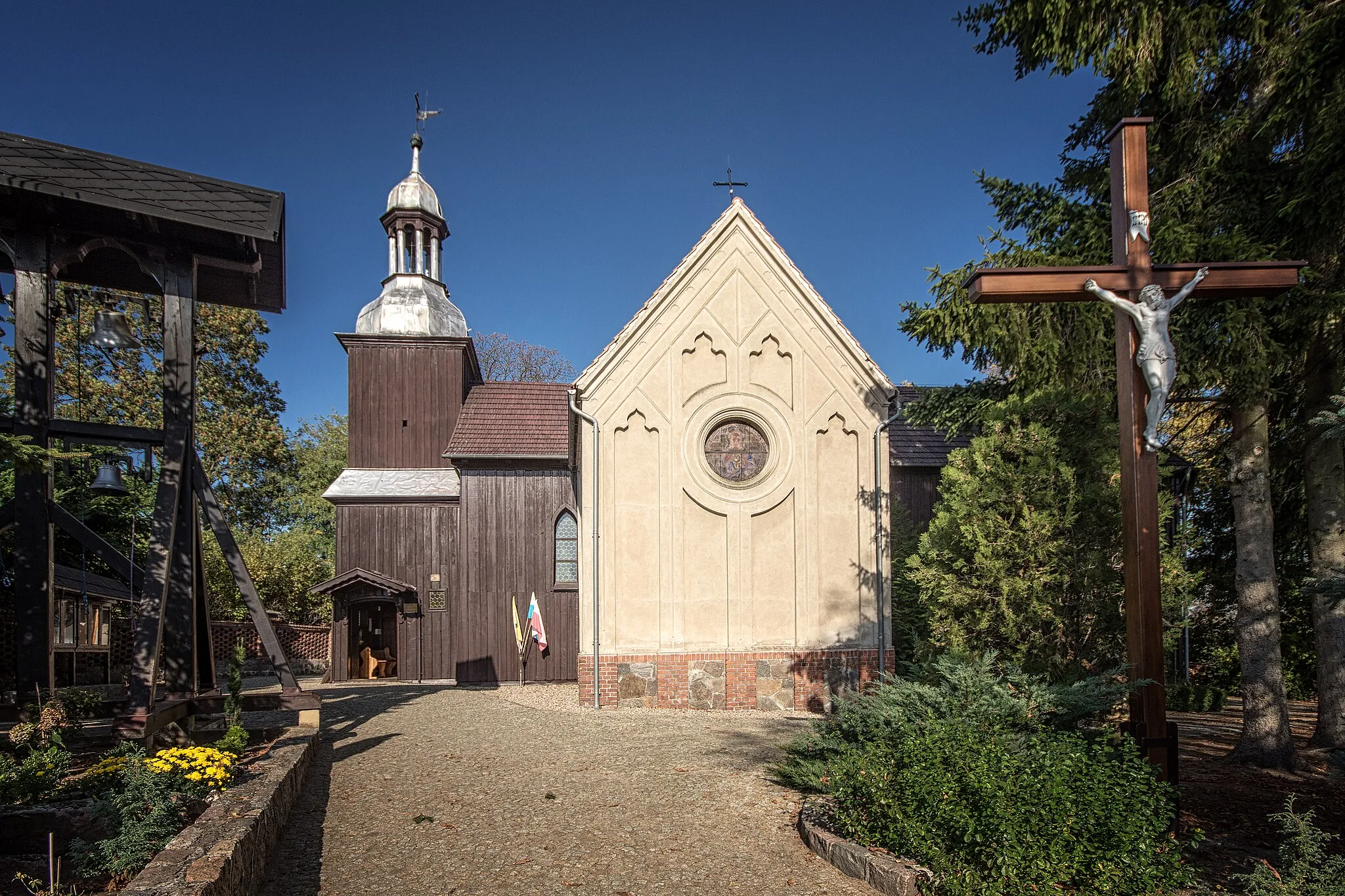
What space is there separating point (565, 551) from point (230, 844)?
1718 cm

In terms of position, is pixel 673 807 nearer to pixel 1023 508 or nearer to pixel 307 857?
pixel 307 857

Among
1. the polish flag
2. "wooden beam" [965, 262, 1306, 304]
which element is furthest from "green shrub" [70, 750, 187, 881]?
the polish flag

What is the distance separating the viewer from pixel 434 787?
8.59 metres

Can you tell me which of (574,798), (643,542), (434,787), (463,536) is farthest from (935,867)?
(463,536)

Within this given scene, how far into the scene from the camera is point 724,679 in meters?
13.8

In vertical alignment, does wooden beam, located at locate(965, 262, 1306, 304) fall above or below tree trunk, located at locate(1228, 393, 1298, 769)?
above

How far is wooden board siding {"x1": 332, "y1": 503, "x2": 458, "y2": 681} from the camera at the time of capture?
2172cm

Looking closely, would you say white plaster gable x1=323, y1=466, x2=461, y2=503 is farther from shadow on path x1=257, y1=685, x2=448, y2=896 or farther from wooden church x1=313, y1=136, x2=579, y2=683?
shadow on path x1=257, y1=685, x2=448, y2=896

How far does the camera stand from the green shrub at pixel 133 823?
533 cm

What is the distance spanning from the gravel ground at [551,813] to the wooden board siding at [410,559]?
9185 millimetres

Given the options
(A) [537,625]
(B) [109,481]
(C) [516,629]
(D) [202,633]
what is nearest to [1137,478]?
(D) [202,633]

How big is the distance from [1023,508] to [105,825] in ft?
29.6

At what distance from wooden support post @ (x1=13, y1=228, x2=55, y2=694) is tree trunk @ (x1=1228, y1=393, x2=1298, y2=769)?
1284 cm

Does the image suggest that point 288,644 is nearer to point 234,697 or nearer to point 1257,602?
point 234,697
